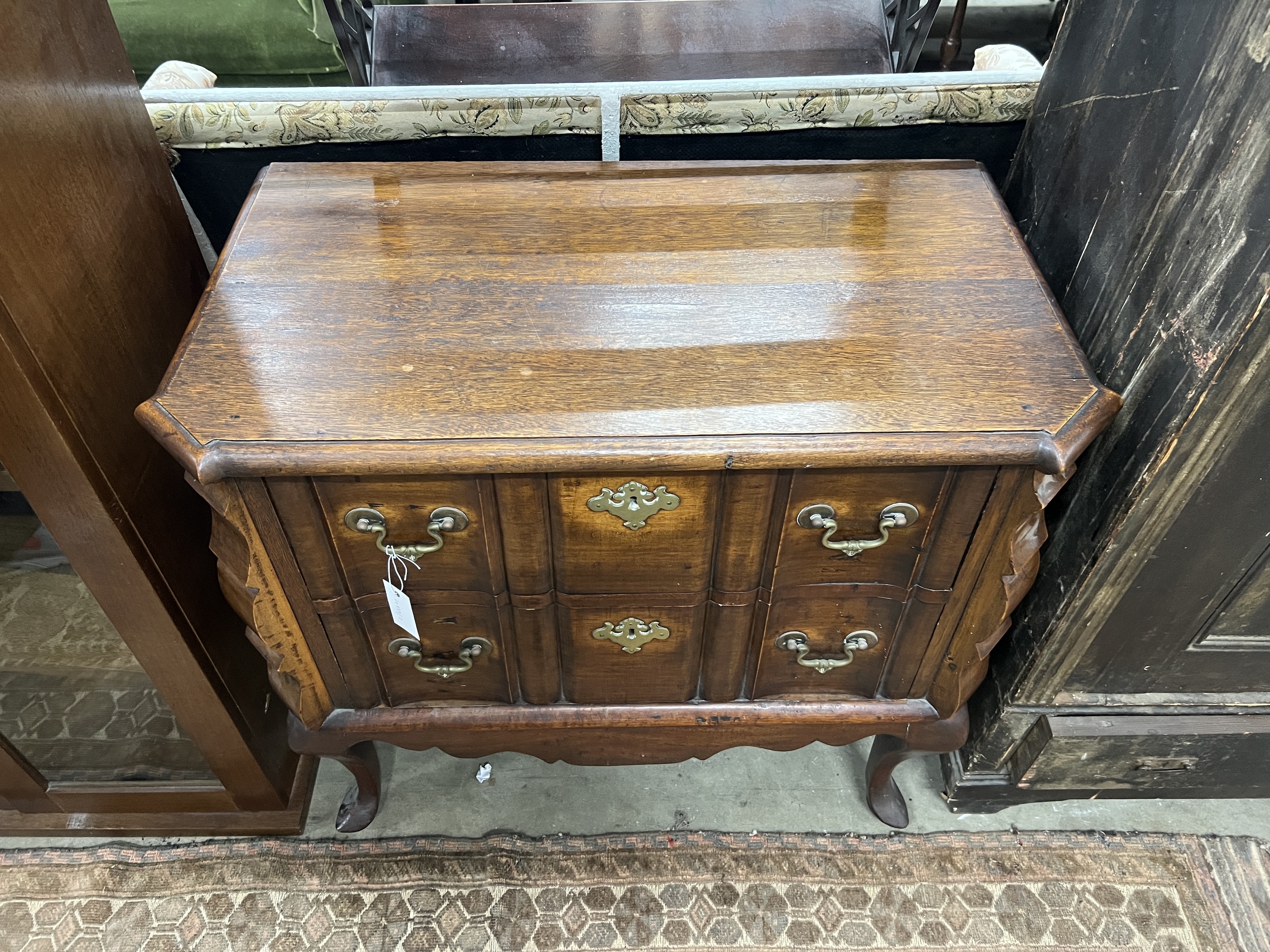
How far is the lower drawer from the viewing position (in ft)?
4.09

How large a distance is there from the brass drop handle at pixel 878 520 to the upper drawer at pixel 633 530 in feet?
0.33

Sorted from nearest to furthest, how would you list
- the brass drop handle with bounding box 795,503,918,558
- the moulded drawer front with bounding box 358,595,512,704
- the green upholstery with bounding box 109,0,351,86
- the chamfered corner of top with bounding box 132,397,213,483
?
the chamfered corner of top with bounding box 132,397,213,483 < the brass drop handle with bounding box 795,503,918,558 < the moulded drawer front with bounding box 358,595,512,704 < the green upholstery with bounding box 109,0,351,86

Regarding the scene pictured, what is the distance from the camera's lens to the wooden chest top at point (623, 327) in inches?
32.5

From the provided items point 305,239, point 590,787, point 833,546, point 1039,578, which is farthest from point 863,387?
point 590,787

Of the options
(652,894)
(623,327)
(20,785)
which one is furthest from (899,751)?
(20,785)

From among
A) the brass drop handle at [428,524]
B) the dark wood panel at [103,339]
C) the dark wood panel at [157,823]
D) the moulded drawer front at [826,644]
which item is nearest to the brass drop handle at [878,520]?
the moulded drawer front at [826,644]

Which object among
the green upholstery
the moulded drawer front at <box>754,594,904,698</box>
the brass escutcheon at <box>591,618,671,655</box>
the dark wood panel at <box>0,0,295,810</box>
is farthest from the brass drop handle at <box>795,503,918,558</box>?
the green upholstery

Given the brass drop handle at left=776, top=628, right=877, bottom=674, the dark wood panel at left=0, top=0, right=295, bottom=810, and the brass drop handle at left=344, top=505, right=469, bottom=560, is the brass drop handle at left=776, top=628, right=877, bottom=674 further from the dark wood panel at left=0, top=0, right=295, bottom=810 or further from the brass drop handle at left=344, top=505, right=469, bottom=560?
the dark wood panel at left=0, top=0, right=295, bottom=810

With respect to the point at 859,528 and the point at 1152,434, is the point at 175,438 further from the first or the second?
the point at 1152,434

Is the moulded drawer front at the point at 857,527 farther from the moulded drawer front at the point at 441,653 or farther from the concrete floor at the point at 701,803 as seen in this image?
the concrete floor at the point at 701,803

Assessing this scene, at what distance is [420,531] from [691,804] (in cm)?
80

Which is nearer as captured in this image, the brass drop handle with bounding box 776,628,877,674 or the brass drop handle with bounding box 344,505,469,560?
the brass drop handle with bounding box 344,505,469,560

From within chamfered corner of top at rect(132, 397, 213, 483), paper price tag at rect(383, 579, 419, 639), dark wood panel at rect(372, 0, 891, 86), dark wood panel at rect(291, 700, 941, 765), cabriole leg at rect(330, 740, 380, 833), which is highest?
chamfered corner of top at rect(132, 397, 213, 483)

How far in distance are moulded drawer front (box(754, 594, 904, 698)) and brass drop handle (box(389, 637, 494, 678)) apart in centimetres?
36
